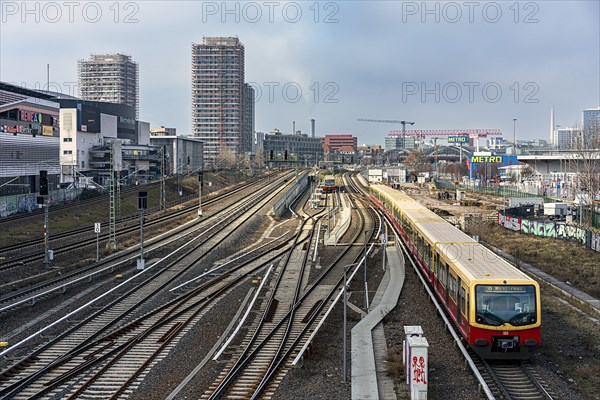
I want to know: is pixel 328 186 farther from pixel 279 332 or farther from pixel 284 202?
pixel 279 332

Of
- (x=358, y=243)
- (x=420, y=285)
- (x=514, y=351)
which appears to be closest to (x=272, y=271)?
(x=420, y=285)

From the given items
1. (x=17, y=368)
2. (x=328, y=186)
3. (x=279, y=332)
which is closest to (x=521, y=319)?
(x=279, y=332)

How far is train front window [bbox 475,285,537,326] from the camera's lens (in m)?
14.5

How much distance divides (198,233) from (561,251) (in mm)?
23322

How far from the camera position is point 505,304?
14.6 m

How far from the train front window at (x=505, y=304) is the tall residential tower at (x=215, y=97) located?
18036cm

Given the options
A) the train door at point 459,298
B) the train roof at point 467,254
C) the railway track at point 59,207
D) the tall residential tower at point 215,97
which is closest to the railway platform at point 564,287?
the train roof at point 467,254

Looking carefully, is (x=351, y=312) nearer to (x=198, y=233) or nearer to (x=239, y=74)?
(x=198, y=233)

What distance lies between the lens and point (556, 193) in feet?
230

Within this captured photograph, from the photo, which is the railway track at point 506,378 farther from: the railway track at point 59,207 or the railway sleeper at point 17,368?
the railway track at point 59,207

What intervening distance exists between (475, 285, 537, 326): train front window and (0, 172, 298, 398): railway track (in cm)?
836

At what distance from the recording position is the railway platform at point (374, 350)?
13.3 metres

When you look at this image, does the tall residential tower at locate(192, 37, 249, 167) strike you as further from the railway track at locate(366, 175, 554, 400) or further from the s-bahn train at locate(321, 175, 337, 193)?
the railway track at locate(366, 175, 554, 400)

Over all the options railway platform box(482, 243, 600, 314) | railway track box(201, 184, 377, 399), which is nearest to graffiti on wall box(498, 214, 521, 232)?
railway platform box(482, 243, 600, 314)
